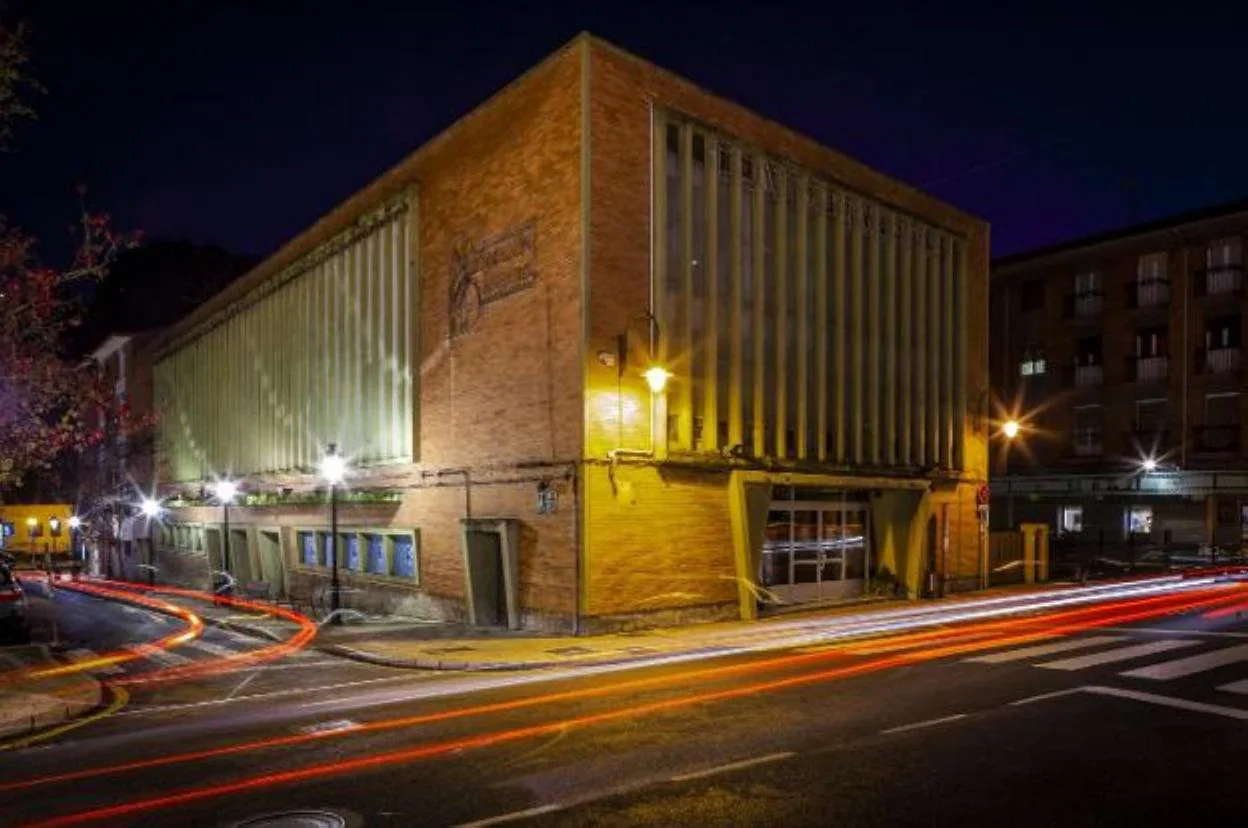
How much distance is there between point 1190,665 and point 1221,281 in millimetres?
33948

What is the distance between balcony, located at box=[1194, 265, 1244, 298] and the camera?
131 feet

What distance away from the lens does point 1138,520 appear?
43.3 meters

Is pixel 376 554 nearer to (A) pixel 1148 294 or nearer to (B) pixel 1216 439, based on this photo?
(B) pixel 1216 439

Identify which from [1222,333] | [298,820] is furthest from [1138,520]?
[298,820]

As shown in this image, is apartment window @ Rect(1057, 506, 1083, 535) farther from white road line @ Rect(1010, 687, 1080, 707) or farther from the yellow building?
the yellow building

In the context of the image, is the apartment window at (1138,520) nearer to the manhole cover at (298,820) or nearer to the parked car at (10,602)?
the parked car at (10,602)

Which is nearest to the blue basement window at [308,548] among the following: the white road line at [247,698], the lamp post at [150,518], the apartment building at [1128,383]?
the white road line at [247,698]

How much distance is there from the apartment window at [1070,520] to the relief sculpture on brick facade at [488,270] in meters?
35.3

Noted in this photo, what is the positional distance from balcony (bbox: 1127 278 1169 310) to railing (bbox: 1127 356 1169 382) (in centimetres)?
232

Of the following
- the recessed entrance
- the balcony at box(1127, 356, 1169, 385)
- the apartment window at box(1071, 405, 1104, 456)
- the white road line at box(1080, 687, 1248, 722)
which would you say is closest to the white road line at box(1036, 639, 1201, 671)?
the white road line at box(1080, 687, 1248, 722)

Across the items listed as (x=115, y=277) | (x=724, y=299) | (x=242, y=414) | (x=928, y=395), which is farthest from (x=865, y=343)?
(x=115, y=277)

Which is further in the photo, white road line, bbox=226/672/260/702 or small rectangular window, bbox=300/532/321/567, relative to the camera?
small rectangular window, bbox=300/532/321/567

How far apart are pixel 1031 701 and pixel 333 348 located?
73.2 ft

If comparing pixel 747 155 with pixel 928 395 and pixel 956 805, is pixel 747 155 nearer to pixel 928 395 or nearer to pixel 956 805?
pixel 928 395
